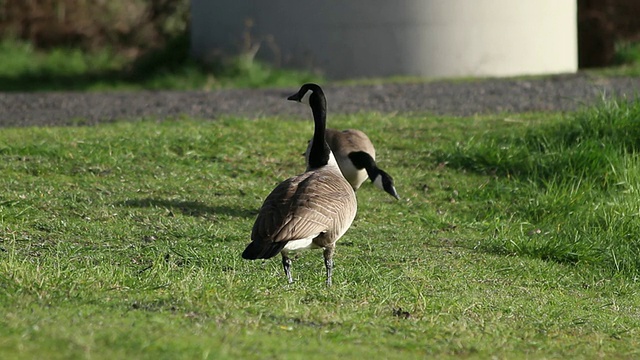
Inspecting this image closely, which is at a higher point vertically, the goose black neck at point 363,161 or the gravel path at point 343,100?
the goose black neck at point 363,161

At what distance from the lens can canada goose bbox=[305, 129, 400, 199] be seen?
8.77 metres

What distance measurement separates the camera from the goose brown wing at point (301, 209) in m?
6.05

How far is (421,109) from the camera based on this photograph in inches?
498

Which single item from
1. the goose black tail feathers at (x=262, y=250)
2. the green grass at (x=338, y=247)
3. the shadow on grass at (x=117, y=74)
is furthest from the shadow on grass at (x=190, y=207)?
the shadow on grass at (x=117, y=74)

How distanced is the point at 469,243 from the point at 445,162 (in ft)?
7.04

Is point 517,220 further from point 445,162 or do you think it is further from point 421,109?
point 421,109

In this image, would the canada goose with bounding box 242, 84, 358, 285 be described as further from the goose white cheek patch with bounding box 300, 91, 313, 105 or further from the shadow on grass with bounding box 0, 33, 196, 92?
the shadow on grass with bounding box 0, 33, 196, 92

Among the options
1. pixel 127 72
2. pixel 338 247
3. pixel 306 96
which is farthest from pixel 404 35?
pixel 338 247

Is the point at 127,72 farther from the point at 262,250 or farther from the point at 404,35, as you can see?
the point at 262,250

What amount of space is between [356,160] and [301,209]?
2791 millimetres

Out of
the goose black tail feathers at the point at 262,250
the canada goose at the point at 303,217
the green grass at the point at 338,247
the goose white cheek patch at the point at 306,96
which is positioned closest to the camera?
the green grass at the point at 338,247

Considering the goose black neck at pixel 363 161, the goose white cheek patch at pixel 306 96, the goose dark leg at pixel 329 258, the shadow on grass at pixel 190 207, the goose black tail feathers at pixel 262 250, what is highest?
the goose white cheek patch at pixel 306 96

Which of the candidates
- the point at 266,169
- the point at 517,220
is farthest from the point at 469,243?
the point at 266,169

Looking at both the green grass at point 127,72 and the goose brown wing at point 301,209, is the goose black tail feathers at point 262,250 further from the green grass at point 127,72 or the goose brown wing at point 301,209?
the green grass at point 127,72
